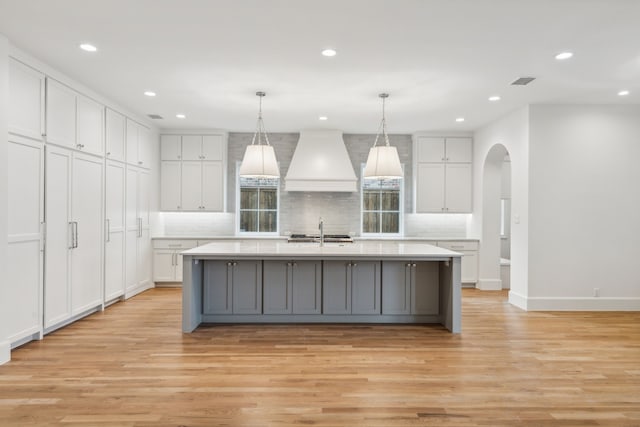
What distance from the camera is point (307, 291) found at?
15.2 ft

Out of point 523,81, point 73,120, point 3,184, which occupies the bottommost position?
point 3,184

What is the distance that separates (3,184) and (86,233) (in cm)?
148

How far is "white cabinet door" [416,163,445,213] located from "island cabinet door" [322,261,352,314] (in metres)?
3.29

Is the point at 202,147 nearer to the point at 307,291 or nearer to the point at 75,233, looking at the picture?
the point at 75,233

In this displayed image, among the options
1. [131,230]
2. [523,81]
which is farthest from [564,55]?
[131,230]

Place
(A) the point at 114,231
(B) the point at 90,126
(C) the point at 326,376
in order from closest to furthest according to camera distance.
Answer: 1. (C) the point at 326,376
2. (B) the point at 90,126
3. (A) the point at 114,231

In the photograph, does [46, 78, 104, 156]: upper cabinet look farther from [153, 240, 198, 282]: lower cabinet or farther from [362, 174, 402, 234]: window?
[362, 174, 402, 234]: window

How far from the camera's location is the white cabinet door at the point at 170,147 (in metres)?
7.24

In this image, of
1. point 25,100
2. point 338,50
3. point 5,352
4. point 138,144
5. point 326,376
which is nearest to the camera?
point 326,376

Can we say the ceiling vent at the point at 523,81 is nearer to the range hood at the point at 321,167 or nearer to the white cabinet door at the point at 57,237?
the range hood at the point at 321,167

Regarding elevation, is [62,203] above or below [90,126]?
below

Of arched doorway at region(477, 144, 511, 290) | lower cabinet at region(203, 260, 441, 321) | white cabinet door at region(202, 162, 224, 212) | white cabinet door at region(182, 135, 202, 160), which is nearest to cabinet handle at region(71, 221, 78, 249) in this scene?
lower cabinet at region(203, 260, 441, 321)

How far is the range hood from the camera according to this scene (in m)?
6.97

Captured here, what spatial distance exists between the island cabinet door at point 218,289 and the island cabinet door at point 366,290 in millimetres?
1407
